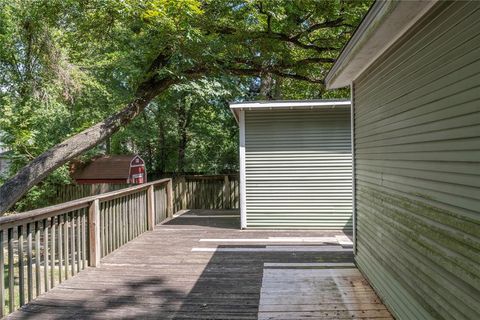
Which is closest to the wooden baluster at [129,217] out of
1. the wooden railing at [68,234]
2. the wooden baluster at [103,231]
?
the wooden railing at [68,234]

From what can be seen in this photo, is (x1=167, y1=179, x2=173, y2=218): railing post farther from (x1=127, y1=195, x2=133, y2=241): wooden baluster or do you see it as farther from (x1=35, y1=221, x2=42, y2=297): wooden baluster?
(x1=35, y1=221, x2=42, y2=297): wooden baluster

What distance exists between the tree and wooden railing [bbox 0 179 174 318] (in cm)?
169

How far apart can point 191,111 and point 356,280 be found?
10236mm

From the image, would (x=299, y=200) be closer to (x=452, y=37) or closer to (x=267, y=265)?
(x=267, y=265)

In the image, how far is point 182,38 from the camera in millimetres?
6980

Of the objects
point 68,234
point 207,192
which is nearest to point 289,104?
point 68,234

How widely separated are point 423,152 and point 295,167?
4.59 metres

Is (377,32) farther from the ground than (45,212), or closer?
farther from the ground

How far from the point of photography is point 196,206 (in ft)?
35.5

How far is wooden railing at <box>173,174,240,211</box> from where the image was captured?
10.6 m

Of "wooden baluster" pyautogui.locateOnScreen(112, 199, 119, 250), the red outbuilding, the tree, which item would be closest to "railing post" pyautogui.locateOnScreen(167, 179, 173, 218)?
the tree

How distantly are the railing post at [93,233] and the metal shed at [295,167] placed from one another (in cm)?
306

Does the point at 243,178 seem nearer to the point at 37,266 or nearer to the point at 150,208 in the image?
the point at 150,208

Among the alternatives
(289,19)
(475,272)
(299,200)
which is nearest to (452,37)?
(475,272)
